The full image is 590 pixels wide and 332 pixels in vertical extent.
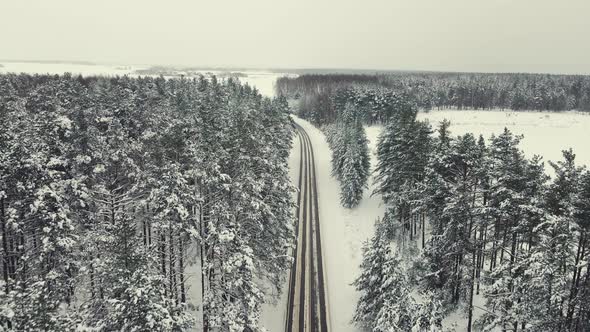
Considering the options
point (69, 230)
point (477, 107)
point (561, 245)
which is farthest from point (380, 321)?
point (477, 107)

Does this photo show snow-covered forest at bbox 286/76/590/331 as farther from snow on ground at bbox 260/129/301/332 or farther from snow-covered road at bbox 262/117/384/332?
snow on ground at bbox 260/129/301/332

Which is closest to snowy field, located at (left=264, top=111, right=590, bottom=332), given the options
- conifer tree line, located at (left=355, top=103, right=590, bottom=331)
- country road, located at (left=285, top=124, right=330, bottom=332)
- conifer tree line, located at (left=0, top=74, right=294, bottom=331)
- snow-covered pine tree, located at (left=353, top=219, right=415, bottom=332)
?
country road, located at (left=285, top=124, right=330, bottom=332)

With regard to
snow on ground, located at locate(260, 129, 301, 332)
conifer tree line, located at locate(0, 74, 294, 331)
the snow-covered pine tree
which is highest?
conifer tree line, located at locate(0, 74, 294, 331)

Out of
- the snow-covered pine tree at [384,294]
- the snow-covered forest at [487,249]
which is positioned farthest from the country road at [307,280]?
the snow-covered pine tree at [384,294]

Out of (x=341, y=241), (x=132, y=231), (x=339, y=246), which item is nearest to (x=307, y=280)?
(x=339, y=246)

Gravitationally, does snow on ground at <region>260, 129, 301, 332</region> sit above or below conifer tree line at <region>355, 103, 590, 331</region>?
below

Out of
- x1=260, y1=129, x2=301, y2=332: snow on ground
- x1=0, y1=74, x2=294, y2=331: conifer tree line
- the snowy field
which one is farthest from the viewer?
the snowy field

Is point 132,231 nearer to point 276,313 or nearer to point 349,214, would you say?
point 276,313
